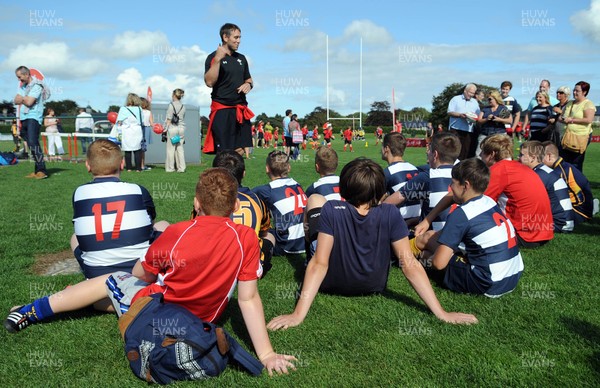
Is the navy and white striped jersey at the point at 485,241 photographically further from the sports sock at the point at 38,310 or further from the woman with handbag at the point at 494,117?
the woman with handbag at the point at 494,117

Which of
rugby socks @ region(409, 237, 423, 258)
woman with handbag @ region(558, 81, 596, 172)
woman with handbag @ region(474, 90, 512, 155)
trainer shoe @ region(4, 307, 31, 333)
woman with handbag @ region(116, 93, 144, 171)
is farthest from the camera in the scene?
woman with handbag @ region(116, 93, 144, 171)

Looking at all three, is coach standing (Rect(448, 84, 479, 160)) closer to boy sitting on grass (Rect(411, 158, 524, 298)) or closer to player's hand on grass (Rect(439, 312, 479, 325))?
boy sitting on grass (Rect(411, 158, 524, 298))

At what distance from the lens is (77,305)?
11.6 feet

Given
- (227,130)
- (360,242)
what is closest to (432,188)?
(360,242)

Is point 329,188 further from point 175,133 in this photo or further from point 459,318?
point 175,133

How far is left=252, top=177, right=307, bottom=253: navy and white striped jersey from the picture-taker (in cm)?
536

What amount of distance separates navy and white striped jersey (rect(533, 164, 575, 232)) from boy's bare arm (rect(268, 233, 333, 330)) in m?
→ 4.11

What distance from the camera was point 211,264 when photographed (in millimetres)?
2869

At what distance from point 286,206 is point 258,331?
2.52m

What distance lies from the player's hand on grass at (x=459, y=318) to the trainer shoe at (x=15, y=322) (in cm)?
304

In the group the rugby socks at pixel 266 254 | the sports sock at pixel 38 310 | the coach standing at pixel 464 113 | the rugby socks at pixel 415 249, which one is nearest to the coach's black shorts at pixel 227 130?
the rugby socks at pixel 266 254

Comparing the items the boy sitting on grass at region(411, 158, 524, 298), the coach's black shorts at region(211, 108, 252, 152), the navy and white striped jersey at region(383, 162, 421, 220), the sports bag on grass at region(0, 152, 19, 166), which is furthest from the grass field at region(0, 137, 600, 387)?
the sports bag on grass at region(0, 152, 19, 166)

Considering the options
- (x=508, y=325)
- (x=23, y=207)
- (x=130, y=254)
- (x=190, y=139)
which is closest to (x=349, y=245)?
(x=508, y=325)

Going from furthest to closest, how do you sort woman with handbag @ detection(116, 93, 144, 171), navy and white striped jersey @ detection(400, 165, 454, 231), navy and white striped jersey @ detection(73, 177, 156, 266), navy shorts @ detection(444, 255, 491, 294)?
1. woman with handbag @ detection(116, 93, 144, 171)
2. navy and white striped jersey @ detection(400, 165, 454, 231)
3. navy shorts @ detection(444, 255, 491, 294)
4. navy and white striped jersey @ detection(73, 177, 156, 266)
